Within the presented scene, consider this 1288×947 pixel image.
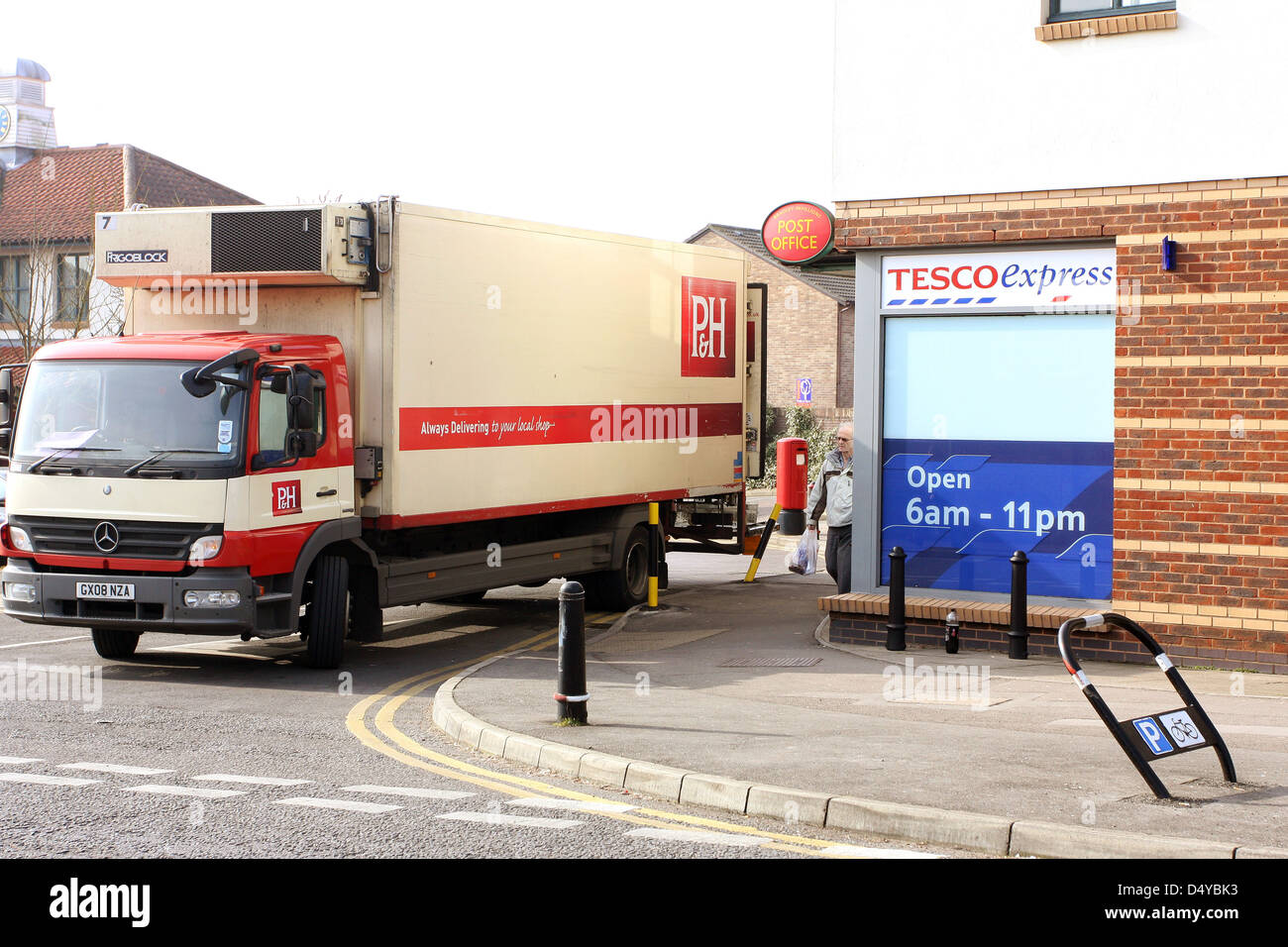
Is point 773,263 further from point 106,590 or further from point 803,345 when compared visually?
point 106,590

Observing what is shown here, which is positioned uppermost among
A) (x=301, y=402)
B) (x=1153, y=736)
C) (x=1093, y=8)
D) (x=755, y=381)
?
(x=1093, y=8)

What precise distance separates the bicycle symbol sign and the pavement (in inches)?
8.6

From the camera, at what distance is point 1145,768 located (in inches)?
275

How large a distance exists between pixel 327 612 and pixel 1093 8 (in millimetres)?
7993

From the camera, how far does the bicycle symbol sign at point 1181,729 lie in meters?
7.36

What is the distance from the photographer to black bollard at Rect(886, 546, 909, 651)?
12.1 m

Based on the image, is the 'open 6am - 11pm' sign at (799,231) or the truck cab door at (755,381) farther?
the truck cab door at (755,381)

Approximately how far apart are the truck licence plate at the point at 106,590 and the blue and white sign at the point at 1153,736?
7.42 m

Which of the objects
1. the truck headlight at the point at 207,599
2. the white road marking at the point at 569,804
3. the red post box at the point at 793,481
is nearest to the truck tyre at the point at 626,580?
Answer: the red post box at the point at 793,481

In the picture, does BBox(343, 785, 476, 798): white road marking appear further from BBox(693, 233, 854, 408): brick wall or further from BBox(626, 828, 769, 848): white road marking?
BBox(693, 233, 854, 408): brick wall

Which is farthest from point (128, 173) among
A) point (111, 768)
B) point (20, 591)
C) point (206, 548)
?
point (111, 768)

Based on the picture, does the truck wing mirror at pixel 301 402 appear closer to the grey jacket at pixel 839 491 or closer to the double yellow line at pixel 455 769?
the double yellow line at pixel 455 769

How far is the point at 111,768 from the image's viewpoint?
8188 mm
